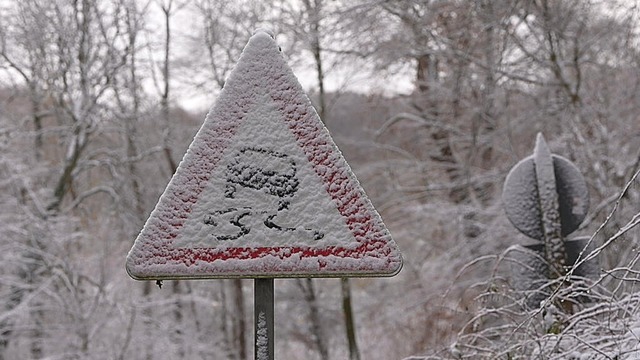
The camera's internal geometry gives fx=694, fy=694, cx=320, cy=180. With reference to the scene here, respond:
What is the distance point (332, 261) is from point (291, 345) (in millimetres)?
22991

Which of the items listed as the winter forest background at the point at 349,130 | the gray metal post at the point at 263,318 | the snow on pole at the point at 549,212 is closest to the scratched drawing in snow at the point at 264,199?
the gray metal post at the point at 263,318

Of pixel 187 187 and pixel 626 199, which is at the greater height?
pixel 187 187

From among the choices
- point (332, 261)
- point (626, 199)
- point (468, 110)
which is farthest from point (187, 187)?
point (468, 110)

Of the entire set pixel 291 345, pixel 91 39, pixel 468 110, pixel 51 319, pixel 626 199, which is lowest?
pixel 291 345

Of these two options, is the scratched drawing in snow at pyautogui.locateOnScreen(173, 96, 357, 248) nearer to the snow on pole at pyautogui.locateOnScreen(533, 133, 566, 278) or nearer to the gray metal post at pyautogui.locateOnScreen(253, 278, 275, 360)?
the gray metal post at pyautogui.locateOnScreen(253, 278, 275, 360)

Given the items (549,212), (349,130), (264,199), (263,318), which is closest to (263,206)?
(264,199)

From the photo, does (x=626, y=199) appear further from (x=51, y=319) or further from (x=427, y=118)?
(x=51, y=319)

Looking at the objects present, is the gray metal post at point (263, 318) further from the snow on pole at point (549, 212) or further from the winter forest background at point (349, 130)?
the winter forest background at point (349, 130)

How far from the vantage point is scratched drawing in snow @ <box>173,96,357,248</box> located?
7.41ft

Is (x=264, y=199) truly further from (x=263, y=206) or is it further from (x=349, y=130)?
(x=349, y=130)

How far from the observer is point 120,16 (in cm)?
1323

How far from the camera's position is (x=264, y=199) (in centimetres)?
231

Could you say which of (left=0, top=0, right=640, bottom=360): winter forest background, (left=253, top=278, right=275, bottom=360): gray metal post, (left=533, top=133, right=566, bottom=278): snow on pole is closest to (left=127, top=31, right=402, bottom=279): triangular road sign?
(left=253, top=278, right=275, bottom=360): gray metal post

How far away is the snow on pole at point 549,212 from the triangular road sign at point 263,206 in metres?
1.59
